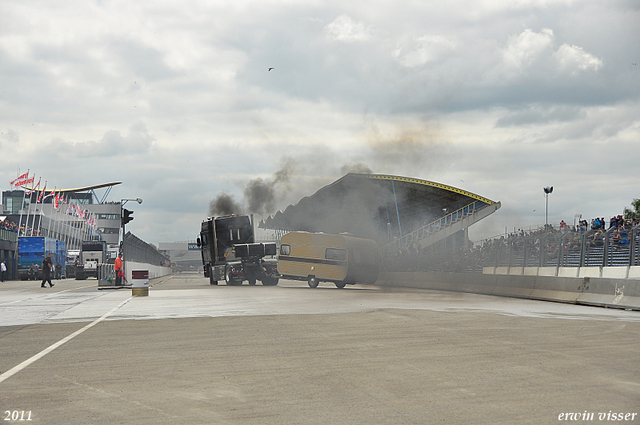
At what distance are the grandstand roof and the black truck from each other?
2529 centimetres

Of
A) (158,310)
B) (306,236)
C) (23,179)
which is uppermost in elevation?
(23,179)

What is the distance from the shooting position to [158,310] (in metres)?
18.1

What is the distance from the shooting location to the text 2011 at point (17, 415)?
18.7 ft

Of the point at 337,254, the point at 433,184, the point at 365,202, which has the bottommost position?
the point at 337,254

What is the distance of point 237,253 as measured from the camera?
39.5 metres

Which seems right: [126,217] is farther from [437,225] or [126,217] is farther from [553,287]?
[437,225]

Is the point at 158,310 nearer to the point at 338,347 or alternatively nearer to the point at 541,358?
the point at 338,347

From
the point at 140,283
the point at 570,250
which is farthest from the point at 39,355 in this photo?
the point at 570,250

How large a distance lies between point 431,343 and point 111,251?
74403 mm

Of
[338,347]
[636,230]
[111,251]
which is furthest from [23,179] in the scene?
[338,347]

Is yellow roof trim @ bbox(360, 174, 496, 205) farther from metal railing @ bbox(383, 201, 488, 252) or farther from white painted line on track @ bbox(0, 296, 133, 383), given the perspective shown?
white painted line on track @ bbox(0, 296, 133, 383)

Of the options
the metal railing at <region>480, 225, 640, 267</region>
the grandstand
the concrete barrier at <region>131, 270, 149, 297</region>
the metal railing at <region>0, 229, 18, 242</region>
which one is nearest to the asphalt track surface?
the metal railing at <region>480, 225, 640, 267</region>

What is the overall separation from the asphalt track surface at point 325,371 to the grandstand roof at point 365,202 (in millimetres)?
52540

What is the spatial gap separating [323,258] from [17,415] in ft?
89.5
